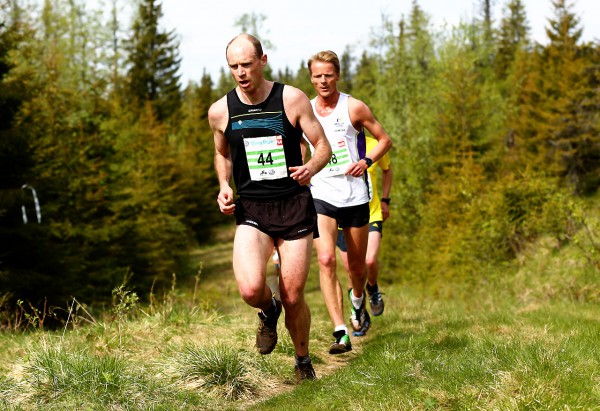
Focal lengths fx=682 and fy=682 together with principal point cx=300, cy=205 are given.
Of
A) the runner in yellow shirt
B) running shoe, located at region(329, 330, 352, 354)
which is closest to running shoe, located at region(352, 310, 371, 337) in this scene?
the runner in yellow shirt

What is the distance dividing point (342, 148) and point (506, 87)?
5362cm

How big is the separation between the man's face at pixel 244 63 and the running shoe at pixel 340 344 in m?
2.58

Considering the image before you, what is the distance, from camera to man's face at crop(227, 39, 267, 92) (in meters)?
5.05

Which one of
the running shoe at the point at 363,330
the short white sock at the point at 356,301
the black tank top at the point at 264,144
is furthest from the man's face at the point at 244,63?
the running shoe at the point at 363,330

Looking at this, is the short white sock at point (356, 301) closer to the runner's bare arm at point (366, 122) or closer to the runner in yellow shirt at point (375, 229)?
the runner in yellow shirt at point (375, 229)

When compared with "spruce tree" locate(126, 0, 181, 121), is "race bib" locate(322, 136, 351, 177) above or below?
below

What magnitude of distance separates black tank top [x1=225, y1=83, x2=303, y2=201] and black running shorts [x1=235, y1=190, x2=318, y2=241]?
58mm

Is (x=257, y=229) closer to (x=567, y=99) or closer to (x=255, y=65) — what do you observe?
(x=255, y=65)

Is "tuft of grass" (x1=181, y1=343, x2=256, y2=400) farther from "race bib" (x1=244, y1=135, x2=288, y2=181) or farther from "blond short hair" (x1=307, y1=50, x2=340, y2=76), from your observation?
"blond short hair" (x1=307, y1=50, x2=340, y2=76)

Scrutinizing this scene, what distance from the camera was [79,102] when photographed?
30.1 m

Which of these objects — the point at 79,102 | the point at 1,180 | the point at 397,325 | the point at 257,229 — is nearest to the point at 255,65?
the point at 257,229

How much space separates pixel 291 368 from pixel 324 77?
300cm

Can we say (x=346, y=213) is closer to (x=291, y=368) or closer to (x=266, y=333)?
(x=291, y=368)

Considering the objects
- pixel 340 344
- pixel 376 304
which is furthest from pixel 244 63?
pixel 376 304
